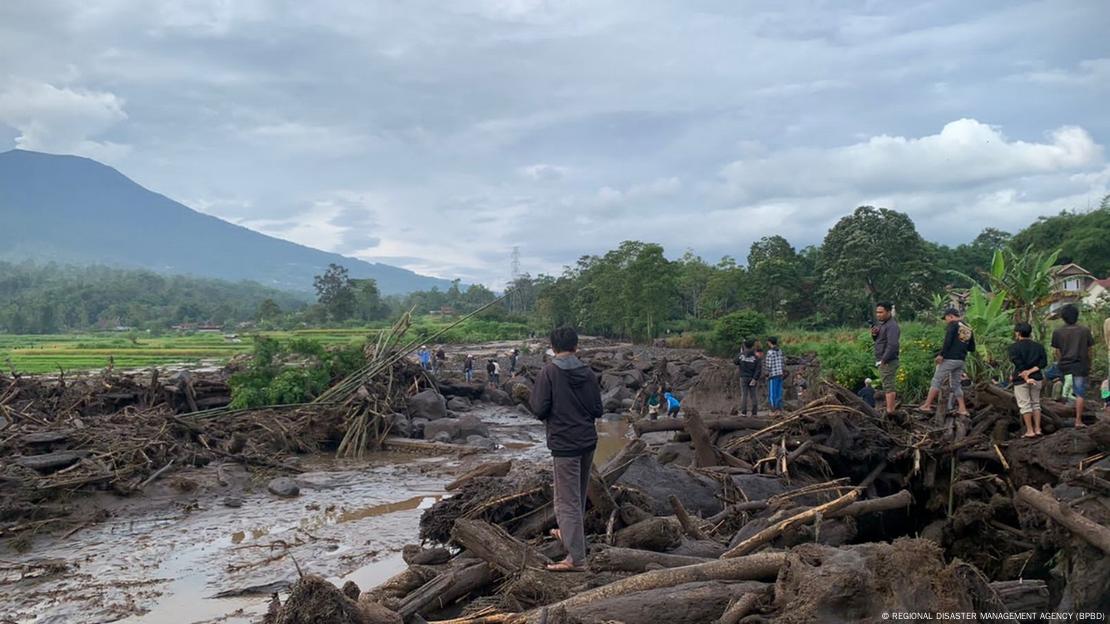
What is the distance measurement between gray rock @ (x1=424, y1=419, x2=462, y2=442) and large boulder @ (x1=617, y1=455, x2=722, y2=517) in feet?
39.9

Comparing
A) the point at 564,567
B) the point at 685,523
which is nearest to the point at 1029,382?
the point at 685,523

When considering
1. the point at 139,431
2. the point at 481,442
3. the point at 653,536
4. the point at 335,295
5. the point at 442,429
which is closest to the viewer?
the point at 653,536

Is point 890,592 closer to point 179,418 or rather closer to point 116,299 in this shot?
point 179,418

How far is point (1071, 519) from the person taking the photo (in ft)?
17.3

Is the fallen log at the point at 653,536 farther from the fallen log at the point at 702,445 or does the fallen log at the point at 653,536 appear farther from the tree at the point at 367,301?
the tree at the point at 367,301

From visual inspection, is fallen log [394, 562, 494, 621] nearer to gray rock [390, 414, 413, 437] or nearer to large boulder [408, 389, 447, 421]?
gray rock [390, 414, 413, 437]

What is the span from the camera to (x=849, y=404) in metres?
9.65

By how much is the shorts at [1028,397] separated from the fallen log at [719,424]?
3.06 meters

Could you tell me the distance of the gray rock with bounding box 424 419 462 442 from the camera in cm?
1967

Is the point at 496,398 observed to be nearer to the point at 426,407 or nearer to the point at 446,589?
the point at 426,407

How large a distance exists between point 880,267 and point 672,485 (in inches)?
1788

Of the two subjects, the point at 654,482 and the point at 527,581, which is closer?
the point at 527,581

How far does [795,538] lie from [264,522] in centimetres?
903

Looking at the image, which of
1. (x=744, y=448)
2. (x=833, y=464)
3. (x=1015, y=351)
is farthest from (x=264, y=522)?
(x=1015, y=351)
